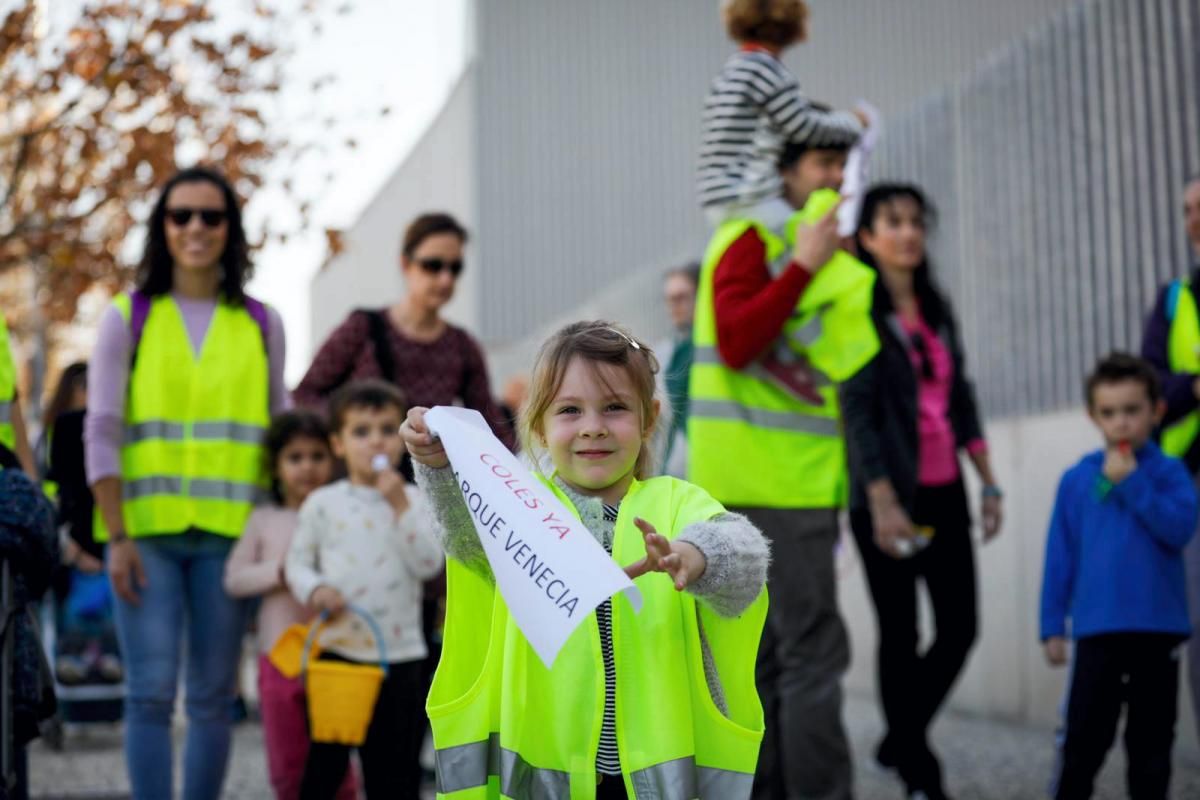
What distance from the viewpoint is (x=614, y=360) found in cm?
316

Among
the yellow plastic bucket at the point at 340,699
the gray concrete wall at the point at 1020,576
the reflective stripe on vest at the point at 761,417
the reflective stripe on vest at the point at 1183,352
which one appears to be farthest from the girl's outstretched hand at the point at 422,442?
the gray concrete wall at the point at 1020,576

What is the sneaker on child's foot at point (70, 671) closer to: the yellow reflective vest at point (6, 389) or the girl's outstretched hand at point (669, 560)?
the yellow reflective vest at point (6, 389)

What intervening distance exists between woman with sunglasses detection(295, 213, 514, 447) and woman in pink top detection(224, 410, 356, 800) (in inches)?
19.1

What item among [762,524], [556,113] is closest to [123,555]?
[762,524]

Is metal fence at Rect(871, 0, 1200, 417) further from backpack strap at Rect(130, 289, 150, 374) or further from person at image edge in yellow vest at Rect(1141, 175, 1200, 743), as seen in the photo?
backpack strap at Rect(130, 289, 150, 374)

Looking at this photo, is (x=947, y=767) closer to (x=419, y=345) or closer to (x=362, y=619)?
(x=419, y=345)

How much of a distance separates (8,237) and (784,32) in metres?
5.62

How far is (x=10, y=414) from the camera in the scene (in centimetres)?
459

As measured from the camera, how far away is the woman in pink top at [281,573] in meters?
5.20

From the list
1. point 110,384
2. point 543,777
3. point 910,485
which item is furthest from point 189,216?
point 543,777

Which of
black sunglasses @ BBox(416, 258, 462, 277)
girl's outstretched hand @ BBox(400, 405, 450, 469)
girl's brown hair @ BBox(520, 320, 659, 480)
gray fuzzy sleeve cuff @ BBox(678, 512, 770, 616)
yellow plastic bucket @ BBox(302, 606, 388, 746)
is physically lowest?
yellow plastic bucket @ BBox(302, 606, 388, 746)

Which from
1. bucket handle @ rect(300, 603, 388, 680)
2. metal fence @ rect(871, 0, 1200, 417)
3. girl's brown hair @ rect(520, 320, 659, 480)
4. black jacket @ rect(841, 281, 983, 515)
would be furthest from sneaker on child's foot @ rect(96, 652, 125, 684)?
girl's brown hair @ rect(520, 320, 659, 480)

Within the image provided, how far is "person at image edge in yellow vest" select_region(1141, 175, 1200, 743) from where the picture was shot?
5500 millimetres

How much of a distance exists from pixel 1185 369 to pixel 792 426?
1491 millimetres
